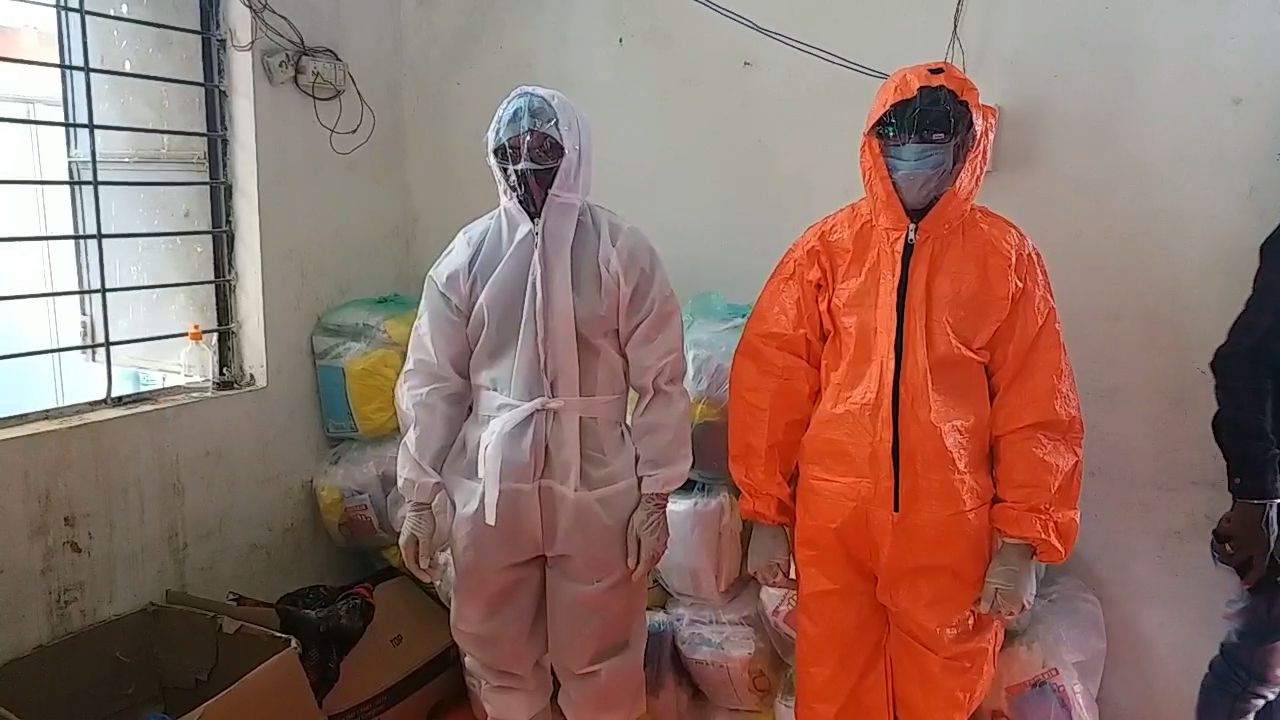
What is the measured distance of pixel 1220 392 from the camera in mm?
1774

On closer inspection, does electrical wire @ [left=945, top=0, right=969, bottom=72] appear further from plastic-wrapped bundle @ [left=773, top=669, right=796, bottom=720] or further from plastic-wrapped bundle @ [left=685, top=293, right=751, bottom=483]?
plastic-wrapped bundle @ [left=773, top=669, right=796, bottom=720]

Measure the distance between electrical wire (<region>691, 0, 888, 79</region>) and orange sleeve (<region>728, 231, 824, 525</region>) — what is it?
0.61m

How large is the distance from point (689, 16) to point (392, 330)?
1.04 meters

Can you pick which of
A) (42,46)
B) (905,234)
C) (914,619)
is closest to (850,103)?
(905,234)

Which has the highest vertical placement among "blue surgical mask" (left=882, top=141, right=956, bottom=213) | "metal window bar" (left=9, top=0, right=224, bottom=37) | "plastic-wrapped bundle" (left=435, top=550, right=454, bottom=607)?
"metal window bar" (left=9, top=0, right=224, bottom=37)

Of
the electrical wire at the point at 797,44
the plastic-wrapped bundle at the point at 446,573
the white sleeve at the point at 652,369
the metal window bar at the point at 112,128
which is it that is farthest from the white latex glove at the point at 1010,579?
the metal window bar at the point at 112,128

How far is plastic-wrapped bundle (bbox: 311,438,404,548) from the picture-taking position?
2.39 metres

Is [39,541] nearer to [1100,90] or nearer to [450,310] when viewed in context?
[450,310]

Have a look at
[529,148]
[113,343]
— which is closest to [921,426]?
[529,148]

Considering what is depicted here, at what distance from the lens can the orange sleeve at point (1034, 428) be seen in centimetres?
153

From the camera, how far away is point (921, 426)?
1.57 m

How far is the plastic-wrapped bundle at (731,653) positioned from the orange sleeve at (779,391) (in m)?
0.42

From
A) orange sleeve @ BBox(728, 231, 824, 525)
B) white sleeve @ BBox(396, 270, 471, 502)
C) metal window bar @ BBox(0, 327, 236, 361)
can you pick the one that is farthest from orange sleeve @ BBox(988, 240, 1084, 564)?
metal window bar @ BBox(0, 327, 236, 361)

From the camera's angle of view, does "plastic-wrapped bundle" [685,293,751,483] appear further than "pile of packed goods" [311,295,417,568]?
No
